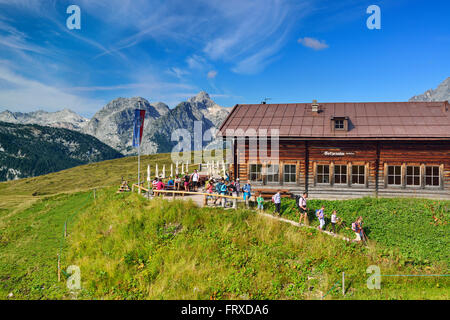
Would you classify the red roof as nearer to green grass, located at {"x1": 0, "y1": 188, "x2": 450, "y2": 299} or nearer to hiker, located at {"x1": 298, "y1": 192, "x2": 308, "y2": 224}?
hiker, located at {"x1": 298, "y1": 192, "x2": 308, "y2": 224}

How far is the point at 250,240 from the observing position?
547 inches

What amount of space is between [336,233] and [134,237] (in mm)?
11461

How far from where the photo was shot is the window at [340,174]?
821 inches

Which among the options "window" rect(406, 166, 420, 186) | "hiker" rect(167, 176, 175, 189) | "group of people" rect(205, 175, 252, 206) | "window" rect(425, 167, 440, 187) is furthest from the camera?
"hiker" rect(167, 176, 175, 189)

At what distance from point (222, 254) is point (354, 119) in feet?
52.2

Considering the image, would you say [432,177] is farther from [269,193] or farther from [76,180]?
[76,180]

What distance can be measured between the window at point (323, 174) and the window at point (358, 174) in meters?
1.95

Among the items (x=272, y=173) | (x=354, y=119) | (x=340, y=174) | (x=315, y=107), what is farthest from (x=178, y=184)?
(x=354, y=119)

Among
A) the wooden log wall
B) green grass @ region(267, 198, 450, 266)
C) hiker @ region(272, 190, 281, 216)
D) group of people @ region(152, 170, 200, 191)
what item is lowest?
green grass @ region(267, 198, 450, 266)

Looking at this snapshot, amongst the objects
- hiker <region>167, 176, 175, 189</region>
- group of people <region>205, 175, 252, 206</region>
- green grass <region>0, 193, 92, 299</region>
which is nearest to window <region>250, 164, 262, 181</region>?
group of people <region>205, 175, 252, 206</region>

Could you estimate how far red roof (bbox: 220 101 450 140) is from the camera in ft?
64.9

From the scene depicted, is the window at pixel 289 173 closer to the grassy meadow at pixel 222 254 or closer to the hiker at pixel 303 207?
the grassy meadow at pixel 222 254

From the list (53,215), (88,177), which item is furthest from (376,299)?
(88,177)

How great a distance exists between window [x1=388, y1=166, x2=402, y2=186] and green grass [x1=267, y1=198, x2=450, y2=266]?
1479mm
